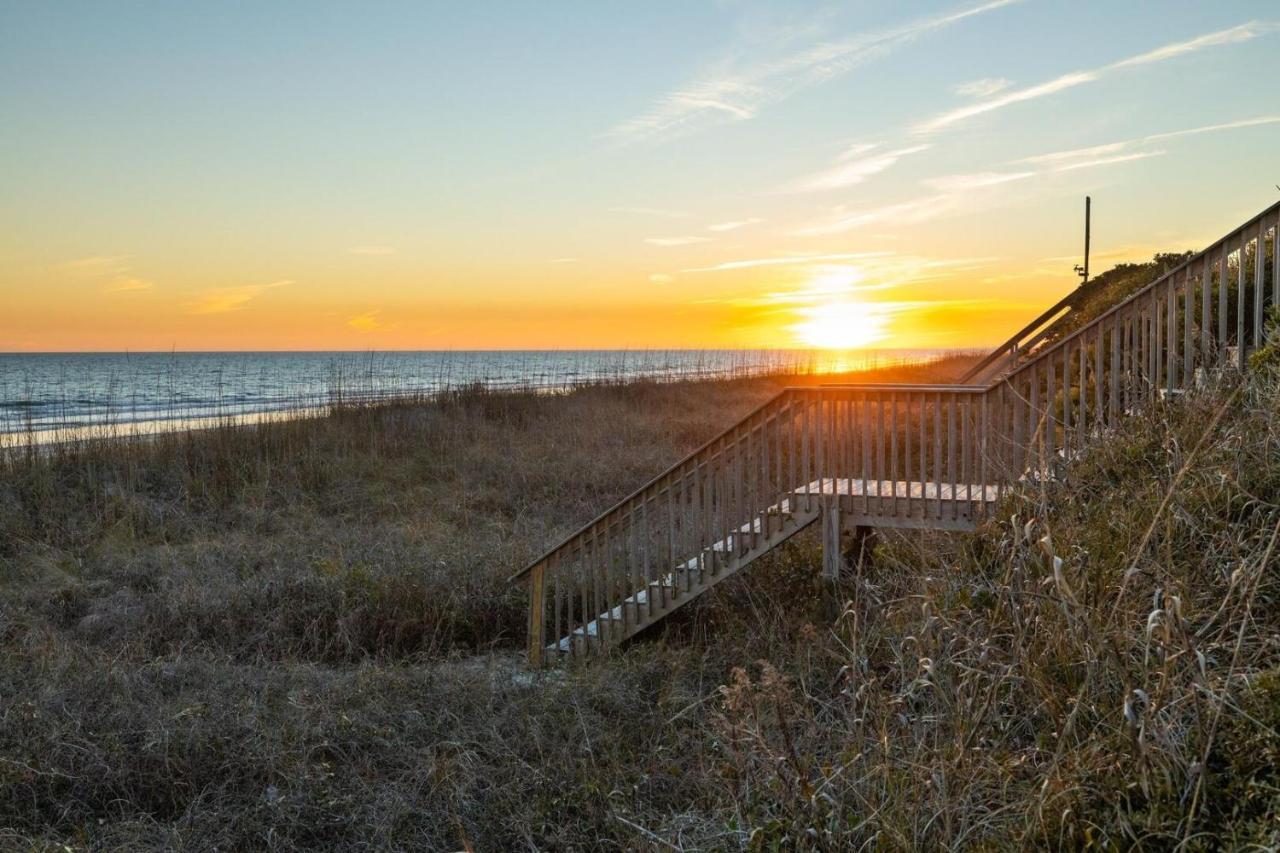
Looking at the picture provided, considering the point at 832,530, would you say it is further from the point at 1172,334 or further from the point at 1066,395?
the point at 1172,334

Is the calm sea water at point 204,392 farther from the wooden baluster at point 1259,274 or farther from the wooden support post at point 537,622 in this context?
the wooden baluster at point 1259,274

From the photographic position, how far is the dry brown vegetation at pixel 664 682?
3.10 m

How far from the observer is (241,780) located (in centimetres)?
594

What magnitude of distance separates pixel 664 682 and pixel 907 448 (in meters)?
2.69

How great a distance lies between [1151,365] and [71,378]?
63.9 m

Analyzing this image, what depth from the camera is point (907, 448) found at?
7.55m

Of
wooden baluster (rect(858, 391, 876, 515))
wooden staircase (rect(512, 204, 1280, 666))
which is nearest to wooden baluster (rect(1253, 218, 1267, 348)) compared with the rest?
wooden staircase (rect(512, 204, 1280, 666))

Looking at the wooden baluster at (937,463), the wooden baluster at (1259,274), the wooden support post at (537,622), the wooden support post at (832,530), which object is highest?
the wooden baluster at (1259,274)

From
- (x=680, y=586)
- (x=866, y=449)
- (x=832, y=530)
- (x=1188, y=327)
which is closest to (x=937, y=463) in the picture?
(x=866, y=449)

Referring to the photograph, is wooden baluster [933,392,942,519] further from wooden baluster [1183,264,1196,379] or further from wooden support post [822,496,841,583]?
wooden baluster [1183,264,1196,379]

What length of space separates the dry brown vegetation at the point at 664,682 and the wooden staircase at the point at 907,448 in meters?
0.42

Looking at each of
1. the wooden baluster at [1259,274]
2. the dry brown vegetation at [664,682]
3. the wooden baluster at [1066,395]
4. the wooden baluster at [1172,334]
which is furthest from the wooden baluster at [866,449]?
the wooden baluster at [1259,274]

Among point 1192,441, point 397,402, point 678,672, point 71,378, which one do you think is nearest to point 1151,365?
point 1192,441

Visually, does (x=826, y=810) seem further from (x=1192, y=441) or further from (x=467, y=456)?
(x=467, y=456)
